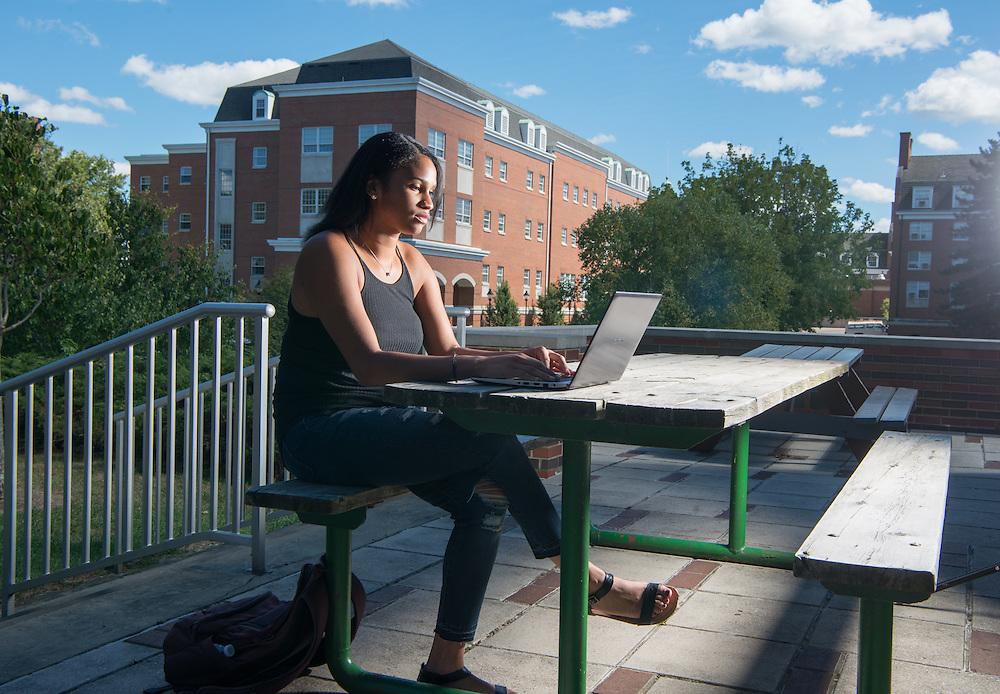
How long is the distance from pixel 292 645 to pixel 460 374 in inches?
36.1

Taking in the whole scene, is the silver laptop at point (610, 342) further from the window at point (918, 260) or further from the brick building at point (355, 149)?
the window at point (918, 260)

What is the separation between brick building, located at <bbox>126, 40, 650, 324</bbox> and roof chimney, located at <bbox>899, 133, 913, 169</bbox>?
2823 cm

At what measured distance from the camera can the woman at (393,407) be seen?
2.64 metres

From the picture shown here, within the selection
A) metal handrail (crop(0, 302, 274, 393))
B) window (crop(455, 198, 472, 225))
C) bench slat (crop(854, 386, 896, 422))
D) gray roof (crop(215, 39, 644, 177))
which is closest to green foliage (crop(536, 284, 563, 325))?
window (crop(455, 198, 472, 225))

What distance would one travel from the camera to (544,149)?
204 feet

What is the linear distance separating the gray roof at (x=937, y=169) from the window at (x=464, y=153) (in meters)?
41.7

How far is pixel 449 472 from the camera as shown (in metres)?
2.66

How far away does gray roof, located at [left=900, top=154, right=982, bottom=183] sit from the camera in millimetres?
74500

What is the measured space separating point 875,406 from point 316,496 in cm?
509

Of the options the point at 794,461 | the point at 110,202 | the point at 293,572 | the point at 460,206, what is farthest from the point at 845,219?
the point at 293,572

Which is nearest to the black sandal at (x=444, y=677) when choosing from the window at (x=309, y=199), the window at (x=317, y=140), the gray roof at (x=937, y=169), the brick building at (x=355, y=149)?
the brick building at (x=355, y=149)

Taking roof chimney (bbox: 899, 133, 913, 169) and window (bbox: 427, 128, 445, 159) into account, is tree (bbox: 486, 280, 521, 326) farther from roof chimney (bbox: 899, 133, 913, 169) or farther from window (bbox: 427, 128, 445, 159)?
roof chimney (bbox: 899, 133, 913, 169)

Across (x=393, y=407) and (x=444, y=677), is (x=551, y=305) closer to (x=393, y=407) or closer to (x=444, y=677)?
(x=393, y=407)

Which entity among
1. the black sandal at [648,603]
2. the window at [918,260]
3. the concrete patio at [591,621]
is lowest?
the concrete patio at [591,621]
